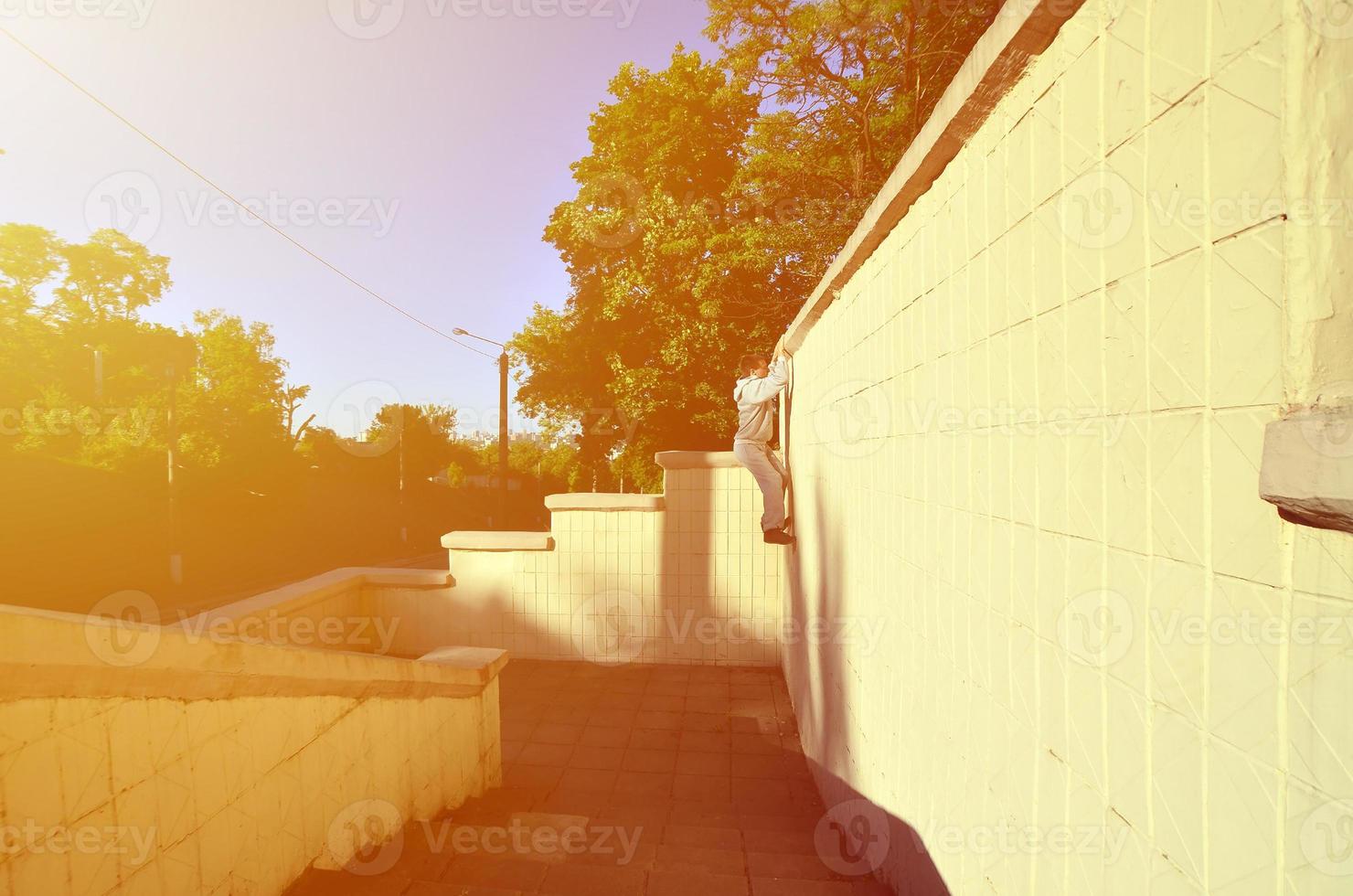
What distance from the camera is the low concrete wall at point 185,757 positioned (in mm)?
1510

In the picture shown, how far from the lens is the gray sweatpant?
6.11 m

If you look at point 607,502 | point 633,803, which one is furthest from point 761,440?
point 633,803

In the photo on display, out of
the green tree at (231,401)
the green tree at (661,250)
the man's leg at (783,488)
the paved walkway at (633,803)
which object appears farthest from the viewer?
the green tree at (231,401)

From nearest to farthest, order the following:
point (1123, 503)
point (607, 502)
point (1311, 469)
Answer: point (1311, 469), point (1123, 503), point (607, 502)

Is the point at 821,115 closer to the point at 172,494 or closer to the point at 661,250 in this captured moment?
the point at 661,250

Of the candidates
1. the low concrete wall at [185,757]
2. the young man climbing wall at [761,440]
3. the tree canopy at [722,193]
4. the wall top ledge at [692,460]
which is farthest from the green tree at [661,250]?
the low concrete wall at [185,757]

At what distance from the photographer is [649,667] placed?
7195mm

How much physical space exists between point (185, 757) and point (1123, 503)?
2.74 m

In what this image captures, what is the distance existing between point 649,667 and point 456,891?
471 centimetres

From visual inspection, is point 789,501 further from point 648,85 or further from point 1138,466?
point 648,85

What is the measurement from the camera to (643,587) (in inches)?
288

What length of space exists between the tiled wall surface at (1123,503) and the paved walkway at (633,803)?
151 cm

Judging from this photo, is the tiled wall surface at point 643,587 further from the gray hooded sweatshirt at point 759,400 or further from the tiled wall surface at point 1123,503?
the tiled wall surface at point 1123,503

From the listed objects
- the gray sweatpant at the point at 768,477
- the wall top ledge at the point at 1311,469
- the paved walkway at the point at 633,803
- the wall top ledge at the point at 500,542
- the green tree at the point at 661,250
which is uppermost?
the green tree at the point at 661,250
